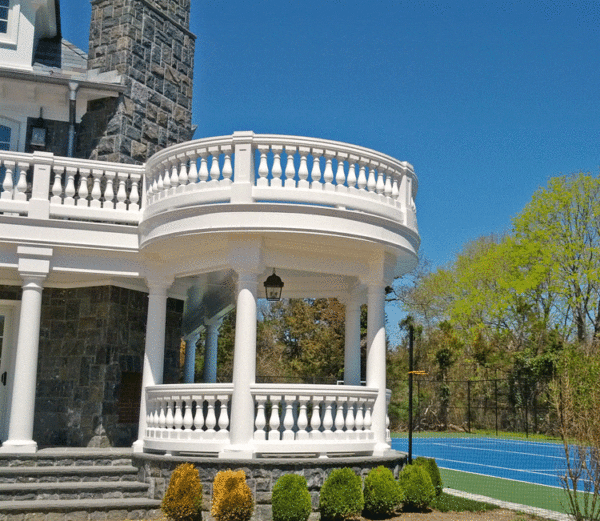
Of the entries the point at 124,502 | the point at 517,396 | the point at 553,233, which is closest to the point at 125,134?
the point at 124,502

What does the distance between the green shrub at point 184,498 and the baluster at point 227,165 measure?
3947 millimetres

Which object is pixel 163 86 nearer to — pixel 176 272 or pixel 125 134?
pixel 125 134

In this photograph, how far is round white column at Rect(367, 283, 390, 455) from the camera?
1060cm

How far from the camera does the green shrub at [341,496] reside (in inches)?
358

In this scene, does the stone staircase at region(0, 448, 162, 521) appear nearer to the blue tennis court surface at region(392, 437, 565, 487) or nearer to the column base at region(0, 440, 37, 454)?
the column base at region(0, 440, 37, 454)

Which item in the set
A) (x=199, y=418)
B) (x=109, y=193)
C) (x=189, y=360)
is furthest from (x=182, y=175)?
(x=189, y=360)

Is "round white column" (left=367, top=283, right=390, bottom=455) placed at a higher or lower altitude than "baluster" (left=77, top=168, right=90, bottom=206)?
lower

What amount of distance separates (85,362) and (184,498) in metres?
4.10

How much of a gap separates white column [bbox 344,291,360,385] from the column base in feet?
16.4

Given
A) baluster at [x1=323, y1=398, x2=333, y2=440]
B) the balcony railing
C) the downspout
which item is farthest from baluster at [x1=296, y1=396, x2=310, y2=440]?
the downspout

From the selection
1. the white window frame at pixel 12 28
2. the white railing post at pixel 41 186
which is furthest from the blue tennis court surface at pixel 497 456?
the white window frame at pixel 12 28

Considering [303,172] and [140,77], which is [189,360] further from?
[303,172]

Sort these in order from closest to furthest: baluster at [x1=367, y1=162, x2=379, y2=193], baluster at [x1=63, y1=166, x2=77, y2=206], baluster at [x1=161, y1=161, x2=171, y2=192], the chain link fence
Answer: baluster at [x1=367, y1=162, x2=379, y2=193] < baluster at [x1=161, y1=161, x2=171, y2=192] < baluster at [x1=63, y1=166, x2=77, y2=206] < the chain link fence

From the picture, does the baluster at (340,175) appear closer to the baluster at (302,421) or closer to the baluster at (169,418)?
the baluster at (302,421)
